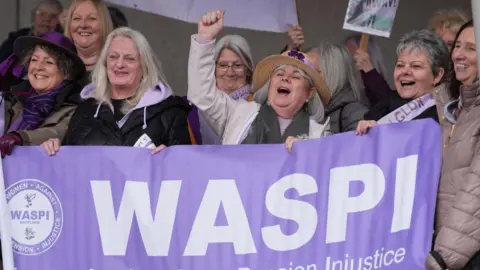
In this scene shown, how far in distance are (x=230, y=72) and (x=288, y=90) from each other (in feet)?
3.16

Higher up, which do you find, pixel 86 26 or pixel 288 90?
pixel 86 26

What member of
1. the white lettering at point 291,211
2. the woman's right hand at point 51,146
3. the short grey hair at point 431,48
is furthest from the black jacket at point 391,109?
the woman's right hand at point 51,146

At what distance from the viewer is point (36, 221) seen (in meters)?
5.96

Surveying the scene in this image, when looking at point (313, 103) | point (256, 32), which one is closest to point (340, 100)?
point (313, 103)

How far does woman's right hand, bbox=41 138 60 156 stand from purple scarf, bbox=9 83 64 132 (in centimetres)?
35

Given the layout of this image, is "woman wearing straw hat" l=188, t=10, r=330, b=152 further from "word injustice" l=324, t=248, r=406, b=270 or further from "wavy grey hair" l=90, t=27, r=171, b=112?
"word injustice" l=324, t=248, r=406, b=270

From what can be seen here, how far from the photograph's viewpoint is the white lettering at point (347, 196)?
221 inches

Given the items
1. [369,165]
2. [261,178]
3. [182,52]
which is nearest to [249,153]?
[261,178]

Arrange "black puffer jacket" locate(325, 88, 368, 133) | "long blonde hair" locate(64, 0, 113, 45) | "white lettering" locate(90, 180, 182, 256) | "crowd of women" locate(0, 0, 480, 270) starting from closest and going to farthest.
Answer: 1. "crowd of women" locate(0, 0, 480, 270)
2. "white lettering" locate(90, 180, 182, 256)
3. "black puffer jacket" locate(325, 88, 368, 133)
4. "long blonde hair" locate(64, 0, 113, 45)

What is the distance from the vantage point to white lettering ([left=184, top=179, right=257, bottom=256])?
5.74m

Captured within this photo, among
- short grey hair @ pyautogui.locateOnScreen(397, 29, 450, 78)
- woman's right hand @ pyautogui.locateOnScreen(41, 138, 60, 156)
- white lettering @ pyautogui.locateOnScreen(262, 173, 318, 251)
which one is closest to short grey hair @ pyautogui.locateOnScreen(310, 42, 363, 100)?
short grey hair @ pyautogui.locateOnScreen(397, 29, 450, 78)

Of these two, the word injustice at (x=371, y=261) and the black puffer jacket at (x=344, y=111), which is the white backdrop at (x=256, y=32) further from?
the word injustice at (x=371, y=261)

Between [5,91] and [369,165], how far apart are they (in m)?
2.27

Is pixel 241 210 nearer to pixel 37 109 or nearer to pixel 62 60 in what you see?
pixel 37 109
